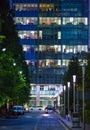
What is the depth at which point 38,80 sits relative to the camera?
635ft

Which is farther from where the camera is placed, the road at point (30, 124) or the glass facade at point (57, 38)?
the glass facade at point (57, 38)

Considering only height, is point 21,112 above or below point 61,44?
below

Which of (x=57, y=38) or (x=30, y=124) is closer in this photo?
(x=30, y=124)

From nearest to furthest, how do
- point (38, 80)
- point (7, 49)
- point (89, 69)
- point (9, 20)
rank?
1. point (89, 69)
2. point (7, 49)
3. point (9, 20)
4. point (38, 80)

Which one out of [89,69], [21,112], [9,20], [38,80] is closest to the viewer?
[89,69]

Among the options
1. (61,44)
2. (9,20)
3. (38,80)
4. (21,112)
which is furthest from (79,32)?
(9,20)

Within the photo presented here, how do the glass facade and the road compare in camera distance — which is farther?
the glass facade

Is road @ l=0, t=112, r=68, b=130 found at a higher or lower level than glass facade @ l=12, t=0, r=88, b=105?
lower

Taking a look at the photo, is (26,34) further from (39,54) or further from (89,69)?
(89,69)

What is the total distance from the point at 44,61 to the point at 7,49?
4834 inches

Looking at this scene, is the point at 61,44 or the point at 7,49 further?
the point at 61,44

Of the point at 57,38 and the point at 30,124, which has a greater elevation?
the point at 57,38

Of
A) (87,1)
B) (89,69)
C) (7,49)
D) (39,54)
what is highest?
(87,1)

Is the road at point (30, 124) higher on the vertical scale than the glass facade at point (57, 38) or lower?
lower
